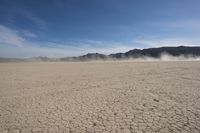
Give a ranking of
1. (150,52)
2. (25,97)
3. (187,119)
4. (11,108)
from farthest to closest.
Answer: (150,52)
(25,97)
(11,108)
(187,119)

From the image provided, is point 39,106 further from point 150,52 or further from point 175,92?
point 150,52

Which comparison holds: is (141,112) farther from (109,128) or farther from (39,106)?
(39,106)

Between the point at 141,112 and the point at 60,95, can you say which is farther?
the point at 60,95

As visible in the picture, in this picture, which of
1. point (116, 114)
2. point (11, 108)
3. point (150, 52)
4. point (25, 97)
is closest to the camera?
point (116, 114)

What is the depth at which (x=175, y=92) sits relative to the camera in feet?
27.5

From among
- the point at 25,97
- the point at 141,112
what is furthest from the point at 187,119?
the point at 25,97

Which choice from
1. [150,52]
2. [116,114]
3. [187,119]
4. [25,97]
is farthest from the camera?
[150,52]

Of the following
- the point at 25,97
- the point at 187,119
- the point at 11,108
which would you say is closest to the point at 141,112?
the point at 187,119

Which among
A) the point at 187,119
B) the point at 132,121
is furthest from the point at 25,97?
the point at 187,119

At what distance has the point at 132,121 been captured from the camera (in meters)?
5.36

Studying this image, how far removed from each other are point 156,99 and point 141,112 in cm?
160

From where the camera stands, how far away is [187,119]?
17.5ft

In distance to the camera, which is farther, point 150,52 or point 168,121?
point 150,52

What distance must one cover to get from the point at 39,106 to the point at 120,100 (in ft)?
10.7
